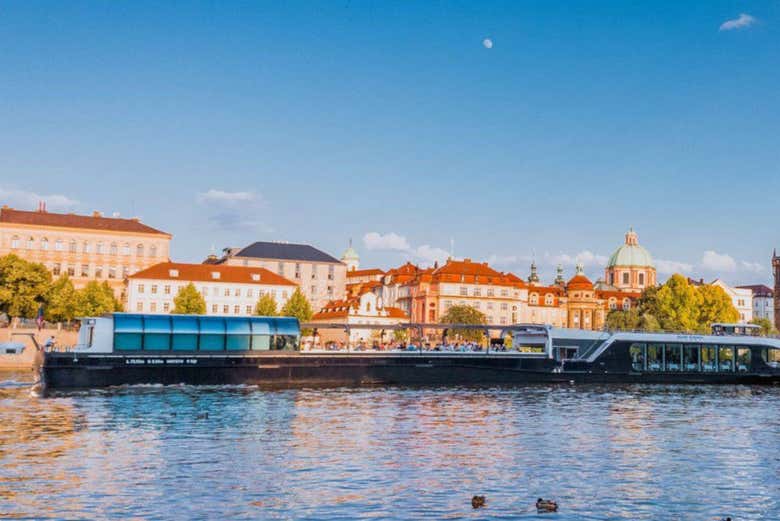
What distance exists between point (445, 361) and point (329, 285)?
112514 millimetres

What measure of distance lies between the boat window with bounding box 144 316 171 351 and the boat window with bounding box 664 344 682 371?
38.0m

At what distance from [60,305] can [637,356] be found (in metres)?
65.9

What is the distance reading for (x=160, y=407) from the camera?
4438cm

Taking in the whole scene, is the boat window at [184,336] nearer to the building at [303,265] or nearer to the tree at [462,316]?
the tree at [462,316]

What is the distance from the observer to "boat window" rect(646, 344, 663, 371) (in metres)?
71.4

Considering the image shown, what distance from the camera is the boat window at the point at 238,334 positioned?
60.4m

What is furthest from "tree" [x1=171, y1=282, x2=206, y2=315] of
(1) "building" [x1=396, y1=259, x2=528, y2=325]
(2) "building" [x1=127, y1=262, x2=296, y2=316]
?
(1) "building" [x1=396, y1=259, x2=528, y2=325]

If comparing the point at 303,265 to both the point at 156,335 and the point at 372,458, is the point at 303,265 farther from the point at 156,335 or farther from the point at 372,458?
the point at 372,458

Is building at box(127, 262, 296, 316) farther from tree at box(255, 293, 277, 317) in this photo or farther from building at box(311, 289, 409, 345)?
tree at box(255, 293, 277, 317)

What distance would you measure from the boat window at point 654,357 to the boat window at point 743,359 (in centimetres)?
728

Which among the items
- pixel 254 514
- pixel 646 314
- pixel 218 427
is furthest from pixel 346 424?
pixel 646 314

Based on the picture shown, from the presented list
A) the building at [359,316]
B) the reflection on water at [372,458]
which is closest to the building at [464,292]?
the building at [359,316]

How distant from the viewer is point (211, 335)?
59.9 metres

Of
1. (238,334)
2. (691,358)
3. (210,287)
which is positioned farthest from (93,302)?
(691,358)
